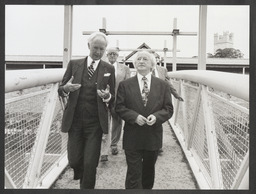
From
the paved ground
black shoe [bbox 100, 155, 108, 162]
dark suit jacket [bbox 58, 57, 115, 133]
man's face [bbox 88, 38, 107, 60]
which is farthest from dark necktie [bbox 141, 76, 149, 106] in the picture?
black shoe [bbox 100, 155, 108, 162]

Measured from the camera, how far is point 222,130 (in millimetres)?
2281

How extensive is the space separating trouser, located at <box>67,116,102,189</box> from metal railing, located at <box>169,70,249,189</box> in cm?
77

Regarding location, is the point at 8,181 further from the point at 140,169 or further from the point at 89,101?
the point at 140,169

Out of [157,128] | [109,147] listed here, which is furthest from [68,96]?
[109,147]

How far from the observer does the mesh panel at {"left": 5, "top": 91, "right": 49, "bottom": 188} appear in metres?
2.04

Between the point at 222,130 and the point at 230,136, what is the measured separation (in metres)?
0.15

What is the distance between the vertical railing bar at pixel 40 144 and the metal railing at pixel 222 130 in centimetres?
107

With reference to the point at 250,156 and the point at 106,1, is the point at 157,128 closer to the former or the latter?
the point at 250,156

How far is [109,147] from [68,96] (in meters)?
1.38

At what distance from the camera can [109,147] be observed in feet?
12.0

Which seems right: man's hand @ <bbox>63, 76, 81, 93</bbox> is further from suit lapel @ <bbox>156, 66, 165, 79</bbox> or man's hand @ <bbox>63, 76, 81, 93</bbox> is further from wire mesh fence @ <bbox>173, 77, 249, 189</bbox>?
suit lapel @ <bbox>156, 66, 165, 79</bbox>

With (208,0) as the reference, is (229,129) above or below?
below

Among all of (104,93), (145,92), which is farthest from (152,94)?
(104,93)

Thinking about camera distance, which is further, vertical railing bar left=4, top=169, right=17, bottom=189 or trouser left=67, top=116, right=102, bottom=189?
trouser left=67, top=116, right=102, bottom=189
